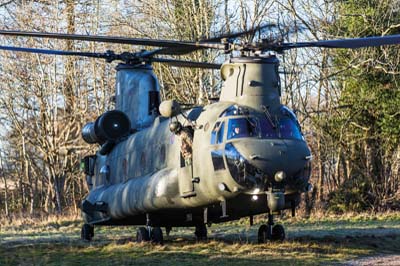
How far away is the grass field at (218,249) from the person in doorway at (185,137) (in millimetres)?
1810

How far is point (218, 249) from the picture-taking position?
54.8 ft

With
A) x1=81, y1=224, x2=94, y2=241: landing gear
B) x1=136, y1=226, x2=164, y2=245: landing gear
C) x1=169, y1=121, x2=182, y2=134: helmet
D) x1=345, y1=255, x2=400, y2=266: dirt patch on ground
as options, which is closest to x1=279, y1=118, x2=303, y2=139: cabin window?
x1=169, y1=121, x2=182, y2=134: helmet

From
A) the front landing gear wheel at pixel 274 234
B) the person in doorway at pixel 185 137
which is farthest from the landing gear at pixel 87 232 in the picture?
A: the front landing gear wheel at pixel 274 234

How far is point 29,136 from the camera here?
43250 mm

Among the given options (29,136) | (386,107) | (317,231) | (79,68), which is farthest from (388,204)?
(29,136)

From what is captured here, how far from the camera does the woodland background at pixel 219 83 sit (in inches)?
1316

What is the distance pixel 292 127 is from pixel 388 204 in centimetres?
1869

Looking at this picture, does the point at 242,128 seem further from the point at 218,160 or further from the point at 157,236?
the point at 157,236

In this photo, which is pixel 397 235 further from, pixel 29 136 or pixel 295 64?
pixel 29 136

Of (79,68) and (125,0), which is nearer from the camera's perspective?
(125,0)

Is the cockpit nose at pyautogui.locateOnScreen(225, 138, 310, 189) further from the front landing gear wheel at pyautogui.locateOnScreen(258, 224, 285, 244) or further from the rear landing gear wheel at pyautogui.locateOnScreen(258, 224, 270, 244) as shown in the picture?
the rear landing gear wheel at pyautogui.locateOnScreen(258, 224, 270, 244)

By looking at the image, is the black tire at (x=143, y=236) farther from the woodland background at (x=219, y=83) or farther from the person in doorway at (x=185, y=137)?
the woodland background at (x=219, y=83)

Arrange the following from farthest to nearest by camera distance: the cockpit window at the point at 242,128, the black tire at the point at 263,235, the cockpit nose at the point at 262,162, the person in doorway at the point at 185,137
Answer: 1. the black tire at the point at 263,235
2. the person in doorway at the point at 185,137
3. the cockpit window at the point at 242,128
4. the cockpit nose at the point at 262,162

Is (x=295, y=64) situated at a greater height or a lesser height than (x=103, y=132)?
greater
